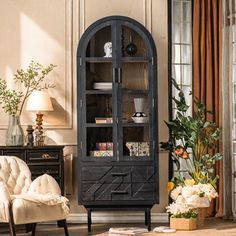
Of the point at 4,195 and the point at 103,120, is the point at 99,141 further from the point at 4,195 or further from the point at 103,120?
the point at 4,195

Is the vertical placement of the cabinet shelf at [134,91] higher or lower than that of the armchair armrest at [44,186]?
higher

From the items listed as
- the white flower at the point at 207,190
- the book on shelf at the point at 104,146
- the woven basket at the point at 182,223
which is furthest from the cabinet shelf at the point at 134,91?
the woven basket at the point at 182,223

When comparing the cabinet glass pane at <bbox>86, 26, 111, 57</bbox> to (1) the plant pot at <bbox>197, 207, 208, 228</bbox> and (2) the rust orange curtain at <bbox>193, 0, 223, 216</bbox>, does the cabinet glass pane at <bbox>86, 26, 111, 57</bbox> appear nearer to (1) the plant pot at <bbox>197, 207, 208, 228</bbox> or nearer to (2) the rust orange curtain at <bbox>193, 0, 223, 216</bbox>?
(2) the rust orange curtain at <bbox>193, 0, 223, 216</bbox>

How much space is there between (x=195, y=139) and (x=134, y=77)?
3.04 ft

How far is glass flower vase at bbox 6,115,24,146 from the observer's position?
6598 mm

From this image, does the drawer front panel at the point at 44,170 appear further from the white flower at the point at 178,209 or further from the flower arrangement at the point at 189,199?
the white flower at the point at 178,209

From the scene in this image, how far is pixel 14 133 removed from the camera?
661cm

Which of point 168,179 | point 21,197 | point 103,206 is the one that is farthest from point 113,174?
point 21,197

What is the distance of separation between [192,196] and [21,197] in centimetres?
157

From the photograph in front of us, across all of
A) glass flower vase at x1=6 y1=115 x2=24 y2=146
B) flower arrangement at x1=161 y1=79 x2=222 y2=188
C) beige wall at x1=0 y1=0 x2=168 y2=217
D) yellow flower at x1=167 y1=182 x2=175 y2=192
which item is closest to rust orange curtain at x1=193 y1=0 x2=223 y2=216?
flower arrangement at x1=161 y1=79 x2=222 y2=188

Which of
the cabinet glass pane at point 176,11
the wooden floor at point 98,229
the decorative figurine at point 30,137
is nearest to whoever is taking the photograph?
the wooden floor at point 98,229

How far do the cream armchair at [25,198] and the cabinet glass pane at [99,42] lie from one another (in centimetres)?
137

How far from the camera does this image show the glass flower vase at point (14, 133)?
660 cm

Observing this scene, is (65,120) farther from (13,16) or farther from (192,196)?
(192,196)
